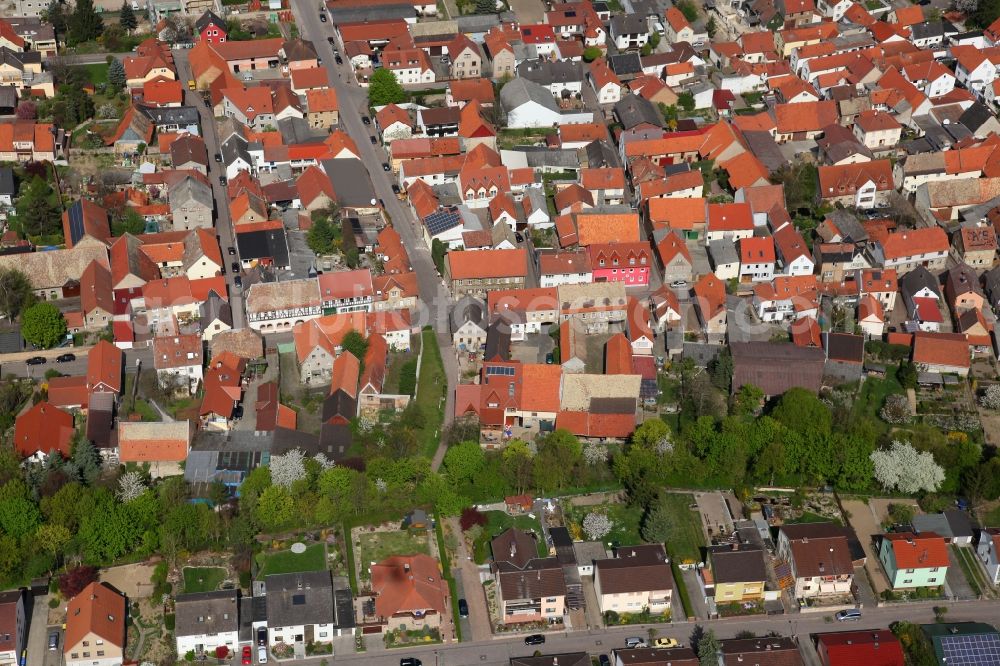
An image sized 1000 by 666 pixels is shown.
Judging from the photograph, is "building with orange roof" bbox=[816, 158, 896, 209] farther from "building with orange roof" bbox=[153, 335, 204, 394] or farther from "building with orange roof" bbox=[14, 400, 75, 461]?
"building with orange roof" bbox=[14, 400, 75, 461]

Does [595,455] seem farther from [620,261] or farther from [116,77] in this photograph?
[116,77]

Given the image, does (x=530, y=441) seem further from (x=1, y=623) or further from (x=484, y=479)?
(x=1, y=623)

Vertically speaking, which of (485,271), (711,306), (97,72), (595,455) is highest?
(97,72)

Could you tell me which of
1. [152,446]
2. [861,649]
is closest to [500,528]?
[861,649]

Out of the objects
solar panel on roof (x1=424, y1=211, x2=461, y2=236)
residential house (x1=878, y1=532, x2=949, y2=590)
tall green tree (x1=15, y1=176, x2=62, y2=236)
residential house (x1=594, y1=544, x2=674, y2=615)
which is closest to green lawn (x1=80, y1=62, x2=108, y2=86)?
tall green tree (x1=15, y1=176, x2=62, y2=236)

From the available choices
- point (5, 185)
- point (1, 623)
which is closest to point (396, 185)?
point (5, 185)
